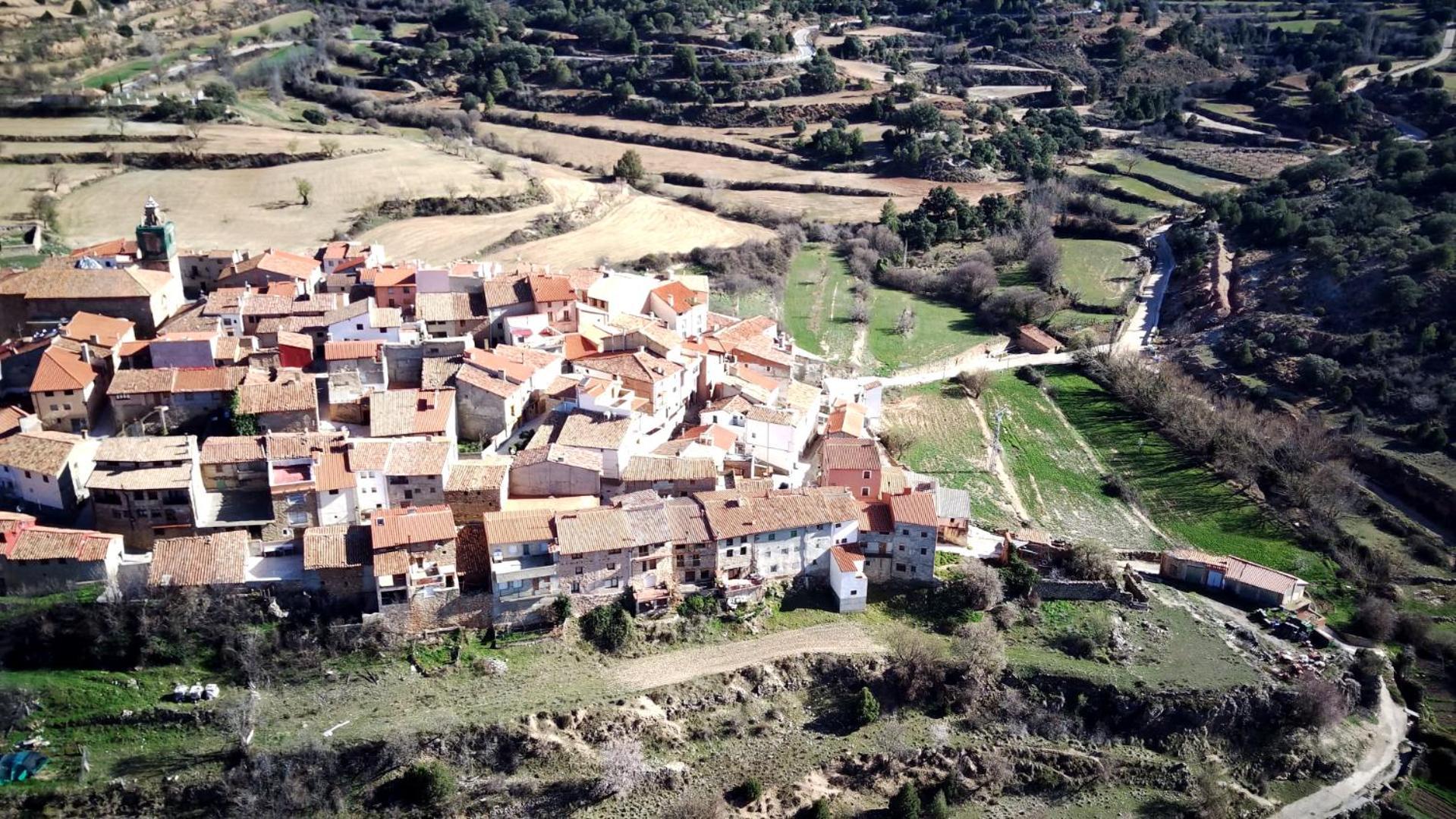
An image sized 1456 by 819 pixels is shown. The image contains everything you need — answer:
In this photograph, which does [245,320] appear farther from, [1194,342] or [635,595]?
[1194,342]

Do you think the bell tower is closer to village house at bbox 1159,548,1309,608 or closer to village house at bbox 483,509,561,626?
village house at bbox 483,509,561,626

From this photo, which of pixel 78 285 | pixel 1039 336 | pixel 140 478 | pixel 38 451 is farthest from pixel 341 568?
pixel 1039 336

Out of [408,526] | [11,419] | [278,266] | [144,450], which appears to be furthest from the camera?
[278,266]

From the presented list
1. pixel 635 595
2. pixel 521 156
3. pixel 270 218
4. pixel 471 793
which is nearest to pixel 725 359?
pixel 635 595

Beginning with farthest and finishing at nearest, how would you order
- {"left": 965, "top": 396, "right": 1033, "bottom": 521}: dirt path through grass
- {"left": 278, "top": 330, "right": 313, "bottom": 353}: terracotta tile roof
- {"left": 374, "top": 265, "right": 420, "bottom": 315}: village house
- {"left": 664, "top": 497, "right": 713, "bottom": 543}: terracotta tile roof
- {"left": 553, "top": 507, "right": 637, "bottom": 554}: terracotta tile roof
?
{"left": 374, "top": 265, "right": 420, "bottom": 315}: village house
{"left": 965, "top": 396, "right": 1033, "bottom": 521}: dirt path through grass
{"left": 278, "top": 330, "right": 313, "bottom": 353}: terracotta tile roof
{"left": 664, "top": 497, "right": 713, "bottom": 543}: terracotta tile roof
{"left": 553, "top": 507, "right": 637, "bottom": 554}: terracotta tile roof

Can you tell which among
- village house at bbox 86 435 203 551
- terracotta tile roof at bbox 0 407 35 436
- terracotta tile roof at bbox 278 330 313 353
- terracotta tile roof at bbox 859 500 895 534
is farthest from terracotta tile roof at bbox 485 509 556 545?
terracotta tile roof at bbox 0 407 35 436

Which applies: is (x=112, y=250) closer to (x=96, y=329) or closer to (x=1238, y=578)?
(x=96, y=329)

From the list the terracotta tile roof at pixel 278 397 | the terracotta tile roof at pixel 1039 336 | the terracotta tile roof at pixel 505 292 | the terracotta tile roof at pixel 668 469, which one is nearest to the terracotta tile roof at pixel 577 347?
the terracotta tile roof at pixel 505 292
